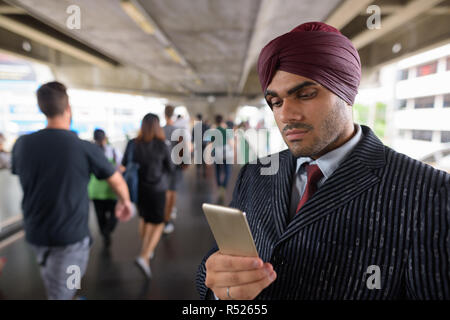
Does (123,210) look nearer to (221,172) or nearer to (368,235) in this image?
(368,235)

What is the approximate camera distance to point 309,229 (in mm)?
696

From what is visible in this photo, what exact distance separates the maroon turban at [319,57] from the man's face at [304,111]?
17 millimetres

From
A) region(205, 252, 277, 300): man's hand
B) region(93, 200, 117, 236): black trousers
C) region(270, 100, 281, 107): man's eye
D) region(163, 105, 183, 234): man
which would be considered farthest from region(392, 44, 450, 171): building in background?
region(93, 200, 117, 236): black trousers

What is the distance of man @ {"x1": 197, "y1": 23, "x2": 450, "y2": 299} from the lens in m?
0.59

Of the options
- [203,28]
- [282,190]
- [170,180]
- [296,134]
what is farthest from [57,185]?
[203,28]

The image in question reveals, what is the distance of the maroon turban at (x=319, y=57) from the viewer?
2.05 feet

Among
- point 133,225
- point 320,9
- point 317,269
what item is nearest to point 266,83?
point 317,269

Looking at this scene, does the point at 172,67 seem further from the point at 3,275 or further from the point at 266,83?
the point at 266,83

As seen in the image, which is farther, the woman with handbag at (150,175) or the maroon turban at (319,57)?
the woman with handbag at (150,175)

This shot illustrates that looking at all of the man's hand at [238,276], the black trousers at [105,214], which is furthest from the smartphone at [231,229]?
the black trousers at [105,214]

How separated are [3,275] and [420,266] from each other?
3845 mm

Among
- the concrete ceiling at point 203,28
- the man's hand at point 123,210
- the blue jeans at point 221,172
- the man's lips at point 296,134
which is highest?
the concrete ceiling at point 203,28

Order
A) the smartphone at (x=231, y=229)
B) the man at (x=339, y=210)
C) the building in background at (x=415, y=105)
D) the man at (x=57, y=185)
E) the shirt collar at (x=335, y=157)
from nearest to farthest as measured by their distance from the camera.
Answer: the smartphone at (x=231, y=229), the man at (x=339, y=210), the shirt collar at (x=335, y=157), the building in background at (x=415, y=105), the man at (x=57, y=185)

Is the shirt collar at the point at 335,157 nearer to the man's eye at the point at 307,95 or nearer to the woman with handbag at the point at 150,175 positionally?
the man's eye at the point at 307,95
